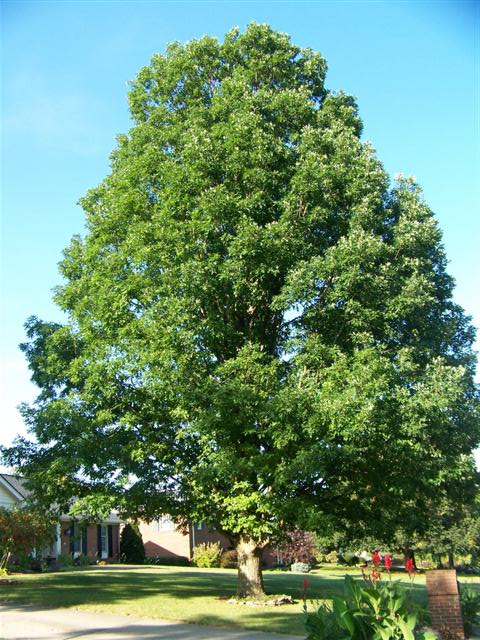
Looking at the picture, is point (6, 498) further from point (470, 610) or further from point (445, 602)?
point (445, 602)

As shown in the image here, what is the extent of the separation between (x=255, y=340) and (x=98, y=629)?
326 inches

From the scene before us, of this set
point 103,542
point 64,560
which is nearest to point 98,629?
point 64,560

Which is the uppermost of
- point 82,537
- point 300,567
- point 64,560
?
point 82,537

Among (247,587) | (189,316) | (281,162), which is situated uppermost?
(281,162)

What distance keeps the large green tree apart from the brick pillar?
3.25m

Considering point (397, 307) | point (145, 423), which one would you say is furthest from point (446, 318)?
point (145, 423)

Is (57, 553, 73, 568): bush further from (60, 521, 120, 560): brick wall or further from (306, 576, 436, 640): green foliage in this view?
(306, 576, 436, 640): green foliage

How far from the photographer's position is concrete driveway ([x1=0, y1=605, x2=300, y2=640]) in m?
11.4

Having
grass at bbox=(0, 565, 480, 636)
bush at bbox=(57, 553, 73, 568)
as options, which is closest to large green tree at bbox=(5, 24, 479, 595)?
grass at bbox=(0, 565, 480, 636)

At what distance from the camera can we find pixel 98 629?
484 inches

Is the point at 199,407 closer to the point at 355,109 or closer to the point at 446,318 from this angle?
the point at 446,318

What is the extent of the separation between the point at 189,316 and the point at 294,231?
11.7 ft

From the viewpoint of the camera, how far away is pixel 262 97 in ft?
58.9

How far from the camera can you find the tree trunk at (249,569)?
17.1 m
